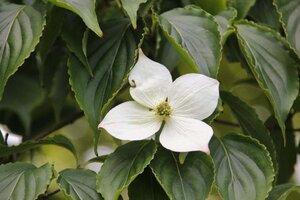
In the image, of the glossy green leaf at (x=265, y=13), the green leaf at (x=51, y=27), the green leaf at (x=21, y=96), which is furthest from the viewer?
the green leaf at (x=21, y=96)

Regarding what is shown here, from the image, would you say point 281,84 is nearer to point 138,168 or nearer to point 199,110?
point 199,110

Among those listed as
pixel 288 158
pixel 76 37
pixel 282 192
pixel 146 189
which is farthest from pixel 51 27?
pixel 288 158

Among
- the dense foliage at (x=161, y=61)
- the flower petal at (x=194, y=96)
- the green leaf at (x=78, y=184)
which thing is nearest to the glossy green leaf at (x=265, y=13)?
the dense foliage at (x=161, y=61)

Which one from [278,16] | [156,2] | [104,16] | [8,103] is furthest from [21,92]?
[278,16]

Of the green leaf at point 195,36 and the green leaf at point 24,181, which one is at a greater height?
the green leaf at point 195,36

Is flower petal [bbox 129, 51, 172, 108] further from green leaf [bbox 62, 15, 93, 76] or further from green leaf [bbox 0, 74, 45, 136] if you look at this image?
green leaf [bbox 0, 74, 45, 136]

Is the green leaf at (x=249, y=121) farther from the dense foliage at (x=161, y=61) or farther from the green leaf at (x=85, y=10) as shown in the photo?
the green leaf at (x=85, y=10)

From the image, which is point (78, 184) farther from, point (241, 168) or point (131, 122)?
point (241, 168)

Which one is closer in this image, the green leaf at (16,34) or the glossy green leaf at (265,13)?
the green leaf at (16,34)
